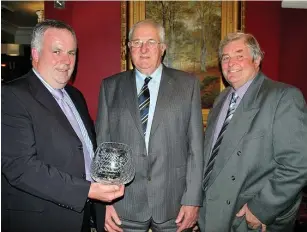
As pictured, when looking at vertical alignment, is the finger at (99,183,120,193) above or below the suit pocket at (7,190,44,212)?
above

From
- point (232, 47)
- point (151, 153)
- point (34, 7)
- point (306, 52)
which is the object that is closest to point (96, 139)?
point (151, 153)

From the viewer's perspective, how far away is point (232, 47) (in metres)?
2.30

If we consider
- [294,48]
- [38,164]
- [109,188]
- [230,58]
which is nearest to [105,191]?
[109,188]

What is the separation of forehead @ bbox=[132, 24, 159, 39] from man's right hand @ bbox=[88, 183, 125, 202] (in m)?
1.17

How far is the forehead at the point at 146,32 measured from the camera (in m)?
2.26

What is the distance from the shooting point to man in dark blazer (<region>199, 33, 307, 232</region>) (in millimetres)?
1936

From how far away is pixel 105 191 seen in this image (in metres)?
1.65

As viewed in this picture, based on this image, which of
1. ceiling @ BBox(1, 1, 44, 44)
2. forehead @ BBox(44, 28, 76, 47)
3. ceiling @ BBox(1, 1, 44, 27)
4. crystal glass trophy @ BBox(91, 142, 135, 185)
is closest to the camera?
crystal glass trophy @ BBox(91, 142, 135, 185)

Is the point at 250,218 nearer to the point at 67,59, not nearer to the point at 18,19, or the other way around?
the point at 67,59

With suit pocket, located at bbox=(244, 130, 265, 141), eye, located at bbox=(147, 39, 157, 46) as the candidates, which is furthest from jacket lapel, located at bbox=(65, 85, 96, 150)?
suit pocket, located at bbox=(244, 130, 265, 141)

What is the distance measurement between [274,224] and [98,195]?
128 centimetres

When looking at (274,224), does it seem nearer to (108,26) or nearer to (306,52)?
(306,52)

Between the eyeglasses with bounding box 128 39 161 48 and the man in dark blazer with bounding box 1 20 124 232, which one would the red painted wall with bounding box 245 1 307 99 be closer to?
the eyeglasses with bounding box 128 39 161 48

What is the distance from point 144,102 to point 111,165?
0.77 m
